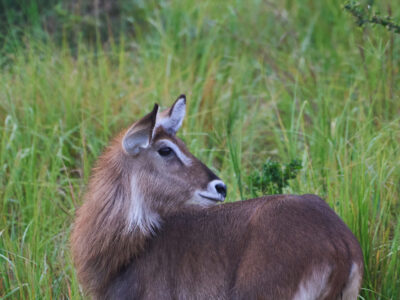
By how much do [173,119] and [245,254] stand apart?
34.7 inches

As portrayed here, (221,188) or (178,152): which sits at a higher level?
(178,152)

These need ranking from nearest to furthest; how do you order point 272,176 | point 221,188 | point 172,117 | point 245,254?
point 245,254 < point 221,188 < point 172,117 < point 272,176

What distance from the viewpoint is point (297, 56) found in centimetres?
624

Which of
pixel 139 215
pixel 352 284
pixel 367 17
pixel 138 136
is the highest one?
pixel 367 17

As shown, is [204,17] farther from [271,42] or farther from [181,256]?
[181,256]

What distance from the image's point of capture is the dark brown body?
8.46 ft

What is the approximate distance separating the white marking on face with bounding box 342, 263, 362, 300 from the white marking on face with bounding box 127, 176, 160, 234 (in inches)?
36.6

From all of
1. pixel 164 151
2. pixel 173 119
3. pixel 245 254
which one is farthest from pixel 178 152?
pixel 245 254

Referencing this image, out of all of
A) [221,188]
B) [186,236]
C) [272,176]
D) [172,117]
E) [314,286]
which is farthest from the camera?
[272,176]

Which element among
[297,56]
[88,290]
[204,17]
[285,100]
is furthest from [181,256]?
[204,17]

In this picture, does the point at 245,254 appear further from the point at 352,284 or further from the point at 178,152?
the point at 178,152

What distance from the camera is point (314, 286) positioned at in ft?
8.43

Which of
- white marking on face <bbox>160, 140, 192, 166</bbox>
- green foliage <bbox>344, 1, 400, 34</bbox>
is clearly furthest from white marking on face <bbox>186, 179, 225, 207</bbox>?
green foliage <bbox>344, 1, 400, 34</bbox>

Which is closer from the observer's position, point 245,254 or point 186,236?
point 245,254
